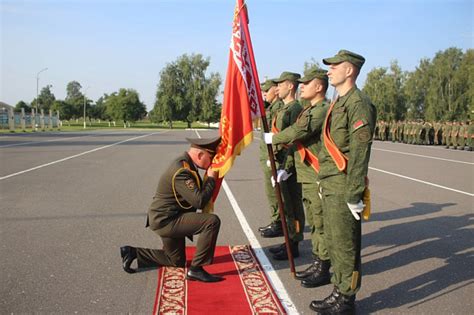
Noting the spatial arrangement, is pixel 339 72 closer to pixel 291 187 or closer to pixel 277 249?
pixel 291 187

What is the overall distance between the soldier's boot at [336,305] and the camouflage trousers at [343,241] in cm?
6

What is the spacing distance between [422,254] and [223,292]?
273 centimetres

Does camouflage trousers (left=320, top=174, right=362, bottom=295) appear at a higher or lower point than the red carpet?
higher

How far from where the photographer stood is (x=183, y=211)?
14.6 ft

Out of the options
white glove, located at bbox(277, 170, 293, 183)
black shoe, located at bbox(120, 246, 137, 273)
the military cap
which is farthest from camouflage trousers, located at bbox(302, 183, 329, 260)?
black shoe, located at bbox(120, 246, 137, 273)

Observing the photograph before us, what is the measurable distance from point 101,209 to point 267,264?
386cm

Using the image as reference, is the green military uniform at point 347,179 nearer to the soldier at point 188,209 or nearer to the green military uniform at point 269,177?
the soldier at point 188,209

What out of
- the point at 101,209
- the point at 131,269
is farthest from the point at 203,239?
the point at 101,209

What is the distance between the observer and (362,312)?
359 centimetres

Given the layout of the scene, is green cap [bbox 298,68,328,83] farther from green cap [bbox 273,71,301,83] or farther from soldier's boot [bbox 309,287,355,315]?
soldier's boot [bbox 309,287,355,315]

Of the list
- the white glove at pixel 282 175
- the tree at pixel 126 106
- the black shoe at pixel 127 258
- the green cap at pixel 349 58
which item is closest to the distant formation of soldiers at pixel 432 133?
the white glove at pixel 282 175

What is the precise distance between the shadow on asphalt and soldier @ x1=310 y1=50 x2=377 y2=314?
0.39 meters

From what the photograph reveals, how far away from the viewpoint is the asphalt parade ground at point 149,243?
12.4ft

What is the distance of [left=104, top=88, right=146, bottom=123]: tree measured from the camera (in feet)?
305
